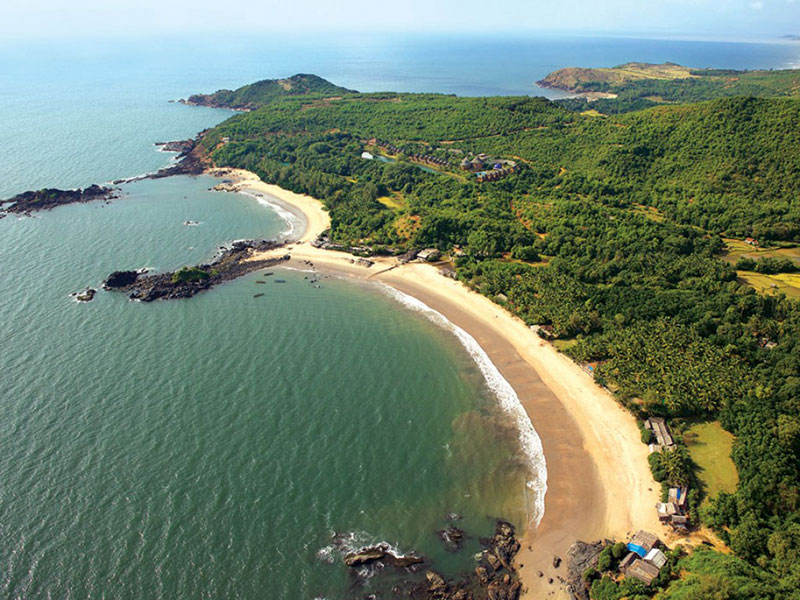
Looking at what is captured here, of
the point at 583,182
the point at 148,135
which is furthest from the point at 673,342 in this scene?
the point at 148,135

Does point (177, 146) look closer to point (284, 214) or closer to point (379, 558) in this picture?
point (284, 214)

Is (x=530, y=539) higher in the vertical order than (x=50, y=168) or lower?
lower

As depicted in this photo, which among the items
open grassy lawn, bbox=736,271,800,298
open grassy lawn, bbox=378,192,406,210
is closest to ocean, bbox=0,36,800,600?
open grassy lawn, bbox=378,192,406,210

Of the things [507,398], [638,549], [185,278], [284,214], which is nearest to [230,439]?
[507,398]

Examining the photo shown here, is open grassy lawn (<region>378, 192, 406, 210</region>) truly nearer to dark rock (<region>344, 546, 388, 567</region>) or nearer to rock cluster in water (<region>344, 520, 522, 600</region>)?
dark rock (<region>344, 546, 388, 567</region>)

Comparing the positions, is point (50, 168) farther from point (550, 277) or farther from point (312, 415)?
point (550, 277)

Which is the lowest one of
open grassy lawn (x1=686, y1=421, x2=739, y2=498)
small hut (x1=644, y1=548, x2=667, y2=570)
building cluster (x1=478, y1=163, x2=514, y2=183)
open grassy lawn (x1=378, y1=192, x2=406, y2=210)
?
small hut (x1=644, y1=548, x2=667, y2=570)
